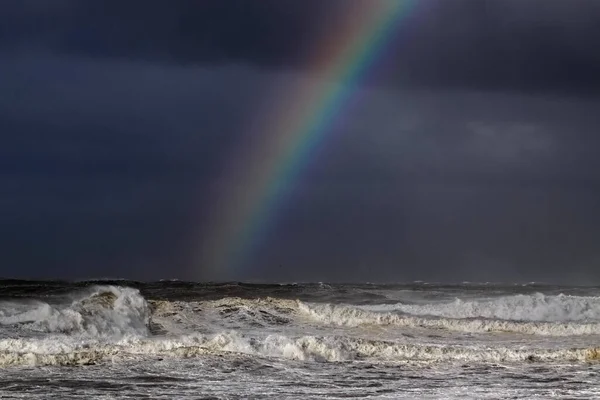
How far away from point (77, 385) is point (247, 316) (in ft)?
46.0

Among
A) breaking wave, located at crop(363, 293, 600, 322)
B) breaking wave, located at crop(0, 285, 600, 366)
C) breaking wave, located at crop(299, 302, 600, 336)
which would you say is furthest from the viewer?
breaking wave, located at crop(363, 293, 600, 322)

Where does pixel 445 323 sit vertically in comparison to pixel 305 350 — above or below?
above

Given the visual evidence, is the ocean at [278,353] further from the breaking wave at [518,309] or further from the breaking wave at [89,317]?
the breaking wave at [518,309]

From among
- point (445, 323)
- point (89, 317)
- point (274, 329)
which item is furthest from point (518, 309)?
point (89, 317)

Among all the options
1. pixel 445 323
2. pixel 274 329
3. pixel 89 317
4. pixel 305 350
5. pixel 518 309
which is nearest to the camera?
pixel 305 350

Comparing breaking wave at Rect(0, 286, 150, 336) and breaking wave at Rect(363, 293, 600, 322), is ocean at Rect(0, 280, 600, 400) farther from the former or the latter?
breaking wave at Rect(363, 293, 600, 322)

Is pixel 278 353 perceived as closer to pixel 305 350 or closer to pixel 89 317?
pixel 305 350

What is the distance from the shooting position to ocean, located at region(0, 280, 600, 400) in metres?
14.9

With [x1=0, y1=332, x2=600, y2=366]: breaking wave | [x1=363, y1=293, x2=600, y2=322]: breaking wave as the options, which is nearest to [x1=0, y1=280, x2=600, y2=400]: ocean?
[x1=0, y1=332, x2=600, y2=366]: breaking wave

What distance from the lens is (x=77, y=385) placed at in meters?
14.9

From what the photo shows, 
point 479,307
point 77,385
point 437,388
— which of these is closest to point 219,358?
point 77,385

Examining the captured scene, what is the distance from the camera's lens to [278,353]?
19.5m

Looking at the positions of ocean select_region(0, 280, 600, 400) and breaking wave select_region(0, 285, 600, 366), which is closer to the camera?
ocean select_region(0, 280, 600, 400)

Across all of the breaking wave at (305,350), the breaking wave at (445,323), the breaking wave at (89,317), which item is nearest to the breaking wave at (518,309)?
the breaking wave at (445,323)
